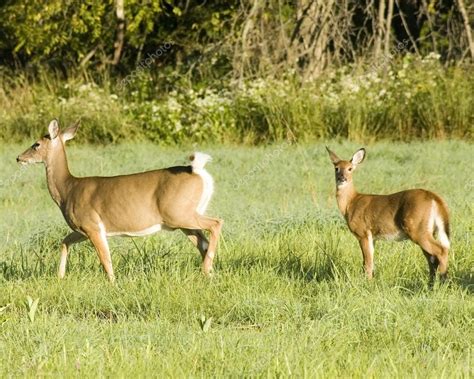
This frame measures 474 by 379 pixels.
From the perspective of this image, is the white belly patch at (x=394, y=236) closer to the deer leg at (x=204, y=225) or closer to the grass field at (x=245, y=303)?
the grass field at (x=245, y=303)

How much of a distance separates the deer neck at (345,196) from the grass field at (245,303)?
32 cm

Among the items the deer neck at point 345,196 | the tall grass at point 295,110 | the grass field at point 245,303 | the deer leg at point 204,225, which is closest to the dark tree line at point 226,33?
the tall grass at point 295,110

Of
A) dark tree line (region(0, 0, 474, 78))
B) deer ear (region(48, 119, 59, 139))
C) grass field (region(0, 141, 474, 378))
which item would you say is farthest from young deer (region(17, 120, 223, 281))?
dark tree line (region(0, 0, 474, 78))

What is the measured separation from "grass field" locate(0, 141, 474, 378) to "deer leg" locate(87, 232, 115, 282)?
0.30 feet

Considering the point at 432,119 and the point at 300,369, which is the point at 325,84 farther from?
the point at 300,369

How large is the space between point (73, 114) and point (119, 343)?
468 inches

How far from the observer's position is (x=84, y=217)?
7.80m

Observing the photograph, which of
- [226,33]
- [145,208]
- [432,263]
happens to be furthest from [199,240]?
[226,33]

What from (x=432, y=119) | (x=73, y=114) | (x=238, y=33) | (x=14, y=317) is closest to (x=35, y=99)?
(x=73, y=114)

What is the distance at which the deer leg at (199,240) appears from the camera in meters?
7.82

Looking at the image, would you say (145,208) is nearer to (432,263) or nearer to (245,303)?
(245,303)

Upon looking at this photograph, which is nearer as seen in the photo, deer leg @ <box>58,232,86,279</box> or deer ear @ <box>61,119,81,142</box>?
deer leg @ <box>58,232,86,279</box>

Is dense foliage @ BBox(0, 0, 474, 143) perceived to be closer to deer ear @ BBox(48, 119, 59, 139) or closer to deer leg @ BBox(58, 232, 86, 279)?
deer ear @ BBox(48, 119, 59, 139)

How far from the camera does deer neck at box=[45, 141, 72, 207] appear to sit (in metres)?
8.22
